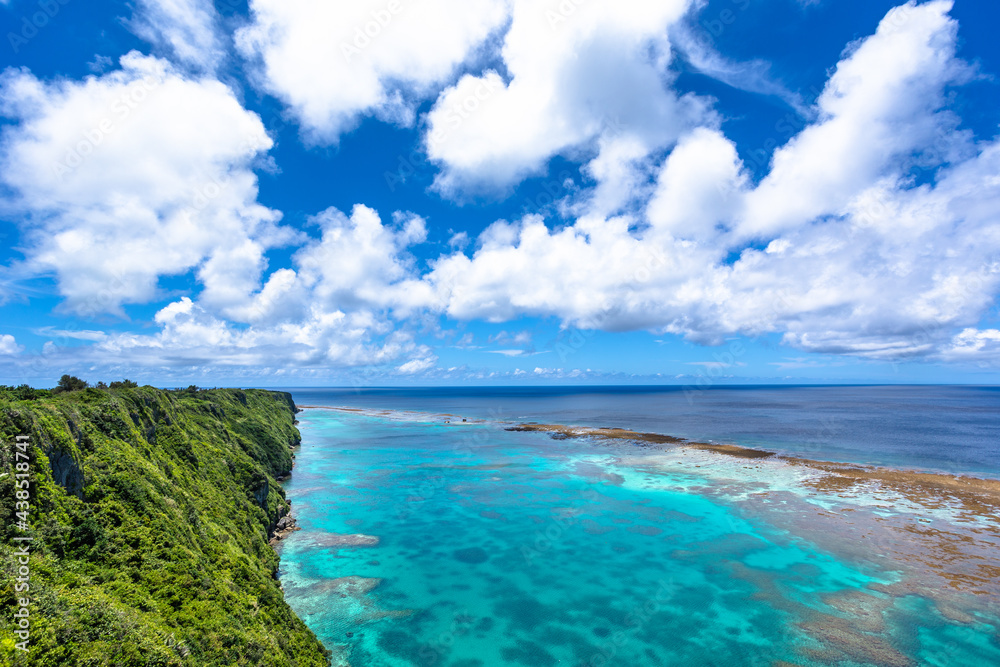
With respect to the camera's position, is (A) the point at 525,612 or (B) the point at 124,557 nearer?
(B) the point at 124,557

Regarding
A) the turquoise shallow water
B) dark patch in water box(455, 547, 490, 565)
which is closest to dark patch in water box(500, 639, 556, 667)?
the turquoise shallow water

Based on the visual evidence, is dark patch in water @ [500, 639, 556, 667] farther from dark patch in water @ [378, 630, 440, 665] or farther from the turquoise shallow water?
dark patch in water @ [378, 630, 440, 665]

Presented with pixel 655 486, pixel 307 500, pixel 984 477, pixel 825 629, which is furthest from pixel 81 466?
pixel 984 477

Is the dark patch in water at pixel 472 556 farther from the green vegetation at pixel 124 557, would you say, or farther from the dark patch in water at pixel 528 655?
the green vegetation at pixel 124 557

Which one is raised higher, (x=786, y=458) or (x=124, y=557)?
(x=124, y=557)

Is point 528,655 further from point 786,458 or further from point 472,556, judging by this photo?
point 786,458

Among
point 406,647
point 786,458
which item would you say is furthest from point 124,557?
point 786,458

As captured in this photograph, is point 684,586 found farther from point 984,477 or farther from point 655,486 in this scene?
point 984,477

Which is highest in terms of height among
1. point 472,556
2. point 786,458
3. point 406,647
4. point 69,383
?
point 69,383
